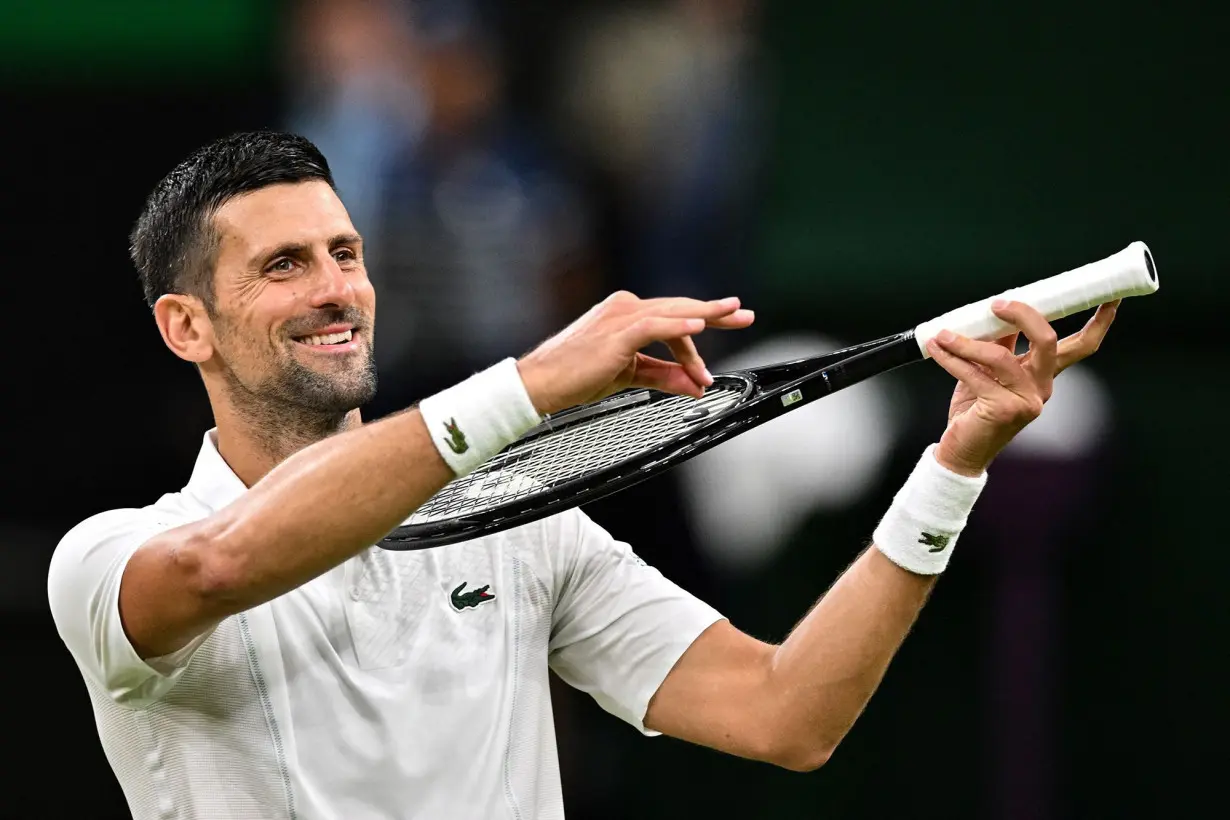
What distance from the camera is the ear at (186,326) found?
250 cm

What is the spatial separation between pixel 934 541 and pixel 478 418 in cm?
69

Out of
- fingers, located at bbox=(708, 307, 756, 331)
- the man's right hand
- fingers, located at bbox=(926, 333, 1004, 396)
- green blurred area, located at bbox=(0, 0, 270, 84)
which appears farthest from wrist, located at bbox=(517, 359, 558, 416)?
green blurred area, located at bbox=(0, 0, 270, 84)

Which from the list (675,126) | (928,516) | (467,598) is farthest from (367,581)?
(675,126)

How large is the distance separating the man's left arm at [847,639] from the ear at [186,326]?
948mm

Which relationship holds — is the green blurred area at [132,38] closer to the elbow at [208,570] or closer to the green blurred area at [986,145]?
the green blurred area at [986,145]

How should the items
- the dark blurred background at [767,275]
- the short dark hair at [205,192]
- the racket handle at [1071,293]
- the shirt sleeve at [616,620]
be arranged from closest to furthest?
the racket handle at [1071,293] → the shirt sleeve at [616,620] → the short dark hair at [205,192] → the dark blurred background at [767,275]

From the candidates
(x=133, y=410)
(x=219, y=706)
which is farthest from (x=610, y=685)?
(x=133, y=410)

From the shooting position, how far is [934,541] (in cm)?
206

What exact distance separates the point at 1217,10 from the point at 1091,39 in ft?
1.00

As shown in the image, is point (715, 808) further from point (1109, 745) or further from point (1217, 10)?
point (1217, 10)

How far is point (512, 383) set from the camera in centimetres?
177

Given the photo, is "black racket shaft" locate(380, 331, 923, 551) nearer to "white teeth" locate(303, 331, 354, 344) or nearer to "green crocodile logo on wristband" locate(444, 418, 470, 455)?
"green crocodile logo on wristband" locate(444, 418, 470, 455)

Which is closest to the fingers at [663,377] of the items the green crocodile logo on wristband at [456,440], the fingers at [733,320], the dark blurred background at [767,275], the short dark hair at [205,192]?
the fingers at [733,320]

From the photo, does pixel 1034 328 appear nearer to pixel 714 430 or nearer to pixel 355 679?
pixel 714 430
